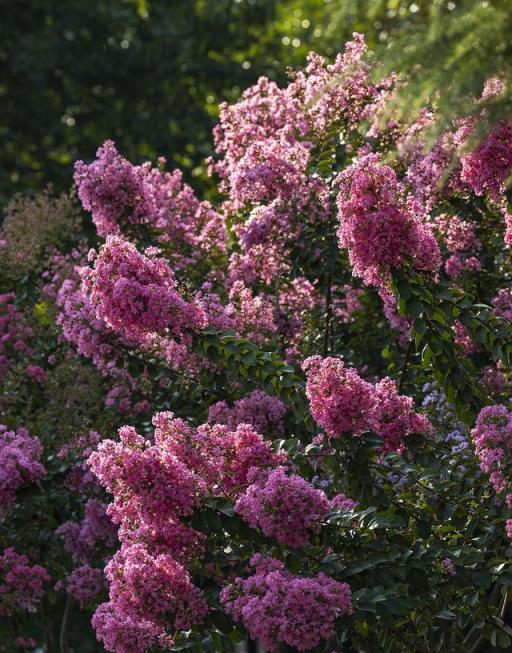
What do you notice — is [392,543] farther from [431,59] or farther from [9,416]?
[9,416]

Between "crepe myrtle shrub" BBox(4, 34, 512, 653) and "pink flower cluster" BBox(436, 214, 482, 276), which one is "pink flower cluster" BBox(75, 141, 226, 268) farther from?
"pink flower cluster" BBox(436, 214, 482, 276)

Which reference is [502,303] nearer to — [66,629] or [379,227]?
[379,227]

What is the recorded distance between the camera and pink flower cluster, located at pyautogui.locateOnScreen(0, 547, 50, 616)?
7.11 meters

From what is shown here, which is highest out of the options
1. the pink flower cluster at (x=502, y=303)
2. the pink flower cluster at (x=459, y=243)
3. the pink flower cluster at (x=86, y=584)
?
the pink flower cluster at (x=459, y=243)

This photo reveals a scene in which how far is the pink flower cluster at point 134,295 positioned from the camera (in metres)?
5.24

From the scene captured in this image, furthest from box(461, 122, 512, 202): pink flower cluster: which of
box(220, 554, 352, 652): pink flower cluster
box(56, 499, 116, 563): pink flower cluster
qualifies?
box(56, 499, 116, 563): pink flower cluster

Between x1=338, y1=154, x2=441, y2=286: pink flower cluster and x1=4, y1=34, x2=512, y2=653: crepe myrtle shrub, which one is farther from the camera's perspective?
x1=338, y1=154, x2=441, y2=286: pink flower cluster

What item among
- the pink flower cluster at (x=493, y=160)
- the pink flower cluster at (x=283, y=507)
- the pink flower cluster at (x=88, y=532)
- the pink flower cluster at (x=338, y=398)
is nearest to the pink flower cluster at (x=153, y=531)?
the pink flower cluster at (x=283, y=507)

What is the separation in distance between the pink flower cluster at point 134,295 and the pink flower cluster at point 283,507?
3.00 ft

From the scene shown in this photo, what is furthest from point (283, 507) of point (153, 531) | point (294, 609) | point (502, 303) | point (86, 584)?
point (86, 584)

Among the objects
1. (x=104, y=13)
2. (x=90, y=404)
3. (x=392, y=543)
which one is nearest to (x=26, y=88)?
(x=104, y=13)

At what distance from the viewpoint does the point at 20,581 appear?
713cm

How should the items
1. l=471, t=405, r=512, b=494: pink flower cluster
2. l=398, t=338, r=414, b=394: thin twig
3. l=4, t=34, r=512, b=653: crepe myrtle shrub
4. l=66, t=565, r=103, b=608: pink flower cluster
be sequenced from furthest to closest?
l=66, t=565, r=103, b=608: pink flower cluster < l=398, t=338, r=414, b=394: thin twig < l=471, t=405, r=512, b=494: pink flower cluster < l=4, t=34, r=512, b=653: crepe myrtle shrub

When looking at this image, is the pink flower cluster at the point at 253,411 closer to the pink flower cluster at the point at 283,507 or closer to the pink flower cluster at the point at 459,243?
the pink flower cluster at the point at 459,243
